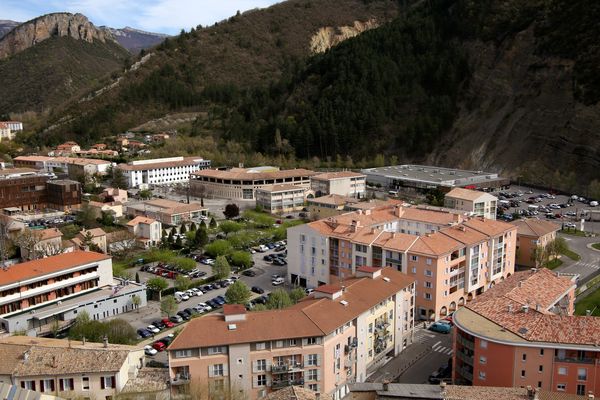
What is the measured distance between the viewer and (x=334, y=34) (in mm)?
123312

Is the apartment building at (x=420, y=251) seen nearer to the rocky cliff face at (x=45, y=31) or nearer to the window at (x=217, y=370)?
the window at (x=217, y=370)

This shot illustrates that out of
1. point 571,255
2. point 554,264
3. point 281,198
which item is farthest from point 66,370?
point 281,198

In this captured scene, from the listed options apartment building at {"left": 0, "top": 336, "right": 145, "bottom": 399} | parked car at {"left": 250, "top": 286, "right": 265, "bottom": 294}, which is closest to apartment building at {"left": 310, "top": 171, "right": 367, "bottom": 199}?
parked car at {"left": 250, "top": 286, "right": 265, "bottom": 294}

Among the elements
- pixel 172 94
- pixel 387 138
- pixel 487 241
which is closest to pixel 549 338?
pixel 487 241

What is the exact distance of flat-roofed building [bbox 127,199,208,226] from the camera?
139 ft

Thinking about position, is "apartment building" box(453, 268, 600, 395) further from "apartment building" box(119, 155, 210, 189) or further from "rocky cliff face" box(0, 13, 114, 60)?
"rocky cliff face" box(0, 13, 114, 60)

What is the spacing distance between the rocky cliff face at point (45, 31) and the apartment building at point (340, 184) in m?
111

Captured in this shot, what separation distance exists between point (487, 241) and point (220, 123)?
62913 mm

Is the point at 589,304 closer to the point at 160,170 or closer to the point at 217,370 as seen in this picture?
the point at 217,370

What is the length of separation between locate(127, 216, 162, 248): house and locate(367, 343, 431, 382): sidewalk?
2123 centimetres

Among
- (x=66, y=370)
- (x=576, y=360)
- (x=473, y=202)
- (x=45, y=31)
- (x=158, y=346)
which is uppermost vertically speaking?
(x=45, y=31)

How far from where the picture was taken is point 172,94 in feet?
338

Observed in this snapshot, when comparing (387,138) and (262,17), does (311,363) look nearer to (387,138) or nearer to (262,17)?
(387,138)

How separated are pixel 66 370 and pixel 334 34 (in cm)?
11551
